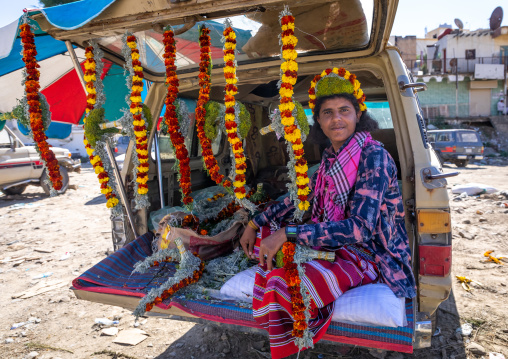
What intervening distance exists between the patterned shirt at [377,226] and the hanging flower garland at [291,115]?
235mm

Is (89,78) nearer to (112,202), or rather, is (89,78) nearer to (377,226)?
(112,202)

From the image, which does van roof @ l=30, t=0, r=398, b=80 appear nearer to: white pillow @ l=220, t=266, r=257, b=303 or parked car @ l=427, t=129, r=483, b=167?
white pillow @ l=220, t=266, r=257, b=303

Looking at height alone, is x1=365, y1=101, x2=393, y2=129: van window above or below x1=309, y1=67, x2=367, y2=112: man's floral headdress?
below

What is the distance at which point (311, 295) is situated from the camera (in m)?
1.89

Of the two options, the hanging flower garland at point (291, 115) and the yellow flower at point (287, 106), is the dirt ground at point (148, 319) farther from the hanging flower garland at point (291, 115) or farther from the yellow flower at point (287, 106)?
the yellow flower at point (287, 106)

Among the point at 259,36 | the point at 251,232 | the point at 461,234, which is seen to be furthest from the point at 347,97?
the point at 461,234

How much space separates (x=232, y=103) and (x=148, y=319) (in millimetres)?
2292

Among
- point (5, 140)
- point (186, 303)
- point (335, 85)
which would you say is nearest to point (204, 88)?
point (335, 85)

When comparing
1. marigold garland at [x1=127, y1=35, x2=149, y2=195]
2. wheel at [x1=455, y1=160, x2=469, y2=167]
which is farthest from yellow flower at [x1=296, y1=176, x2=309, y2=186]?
wheel at [x1=455, y1=160, x2=469, y2=167]

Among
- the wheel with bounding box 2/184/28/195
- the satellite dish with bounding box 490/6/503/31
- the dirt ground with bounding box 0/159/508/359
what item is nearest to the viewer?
the dirt ground with bounding box 0/159/508/359

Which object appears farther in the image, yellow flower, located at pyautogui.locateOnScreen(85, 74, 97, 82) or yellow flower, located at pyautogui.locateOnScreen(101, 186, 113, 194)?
yellow flower, located at pyautogui.locateOnScreen(101, 186, 113, 194)

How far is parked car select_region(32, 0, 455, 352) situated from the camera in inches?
78.3

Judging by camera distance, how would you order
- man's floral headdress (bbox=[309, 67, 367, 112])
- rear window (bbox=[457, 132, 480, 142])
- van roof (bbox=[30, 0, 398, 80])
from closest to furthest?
1. van roof (bbox=[30, 0, 398, 80])
2. man's floral headdress (bbox=[309, 67, 367, 112])
3. rear window (bbox=[457, 132, 480, 142])

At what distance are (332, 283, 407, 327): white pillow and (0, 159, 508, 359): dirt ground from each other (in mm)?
1015
